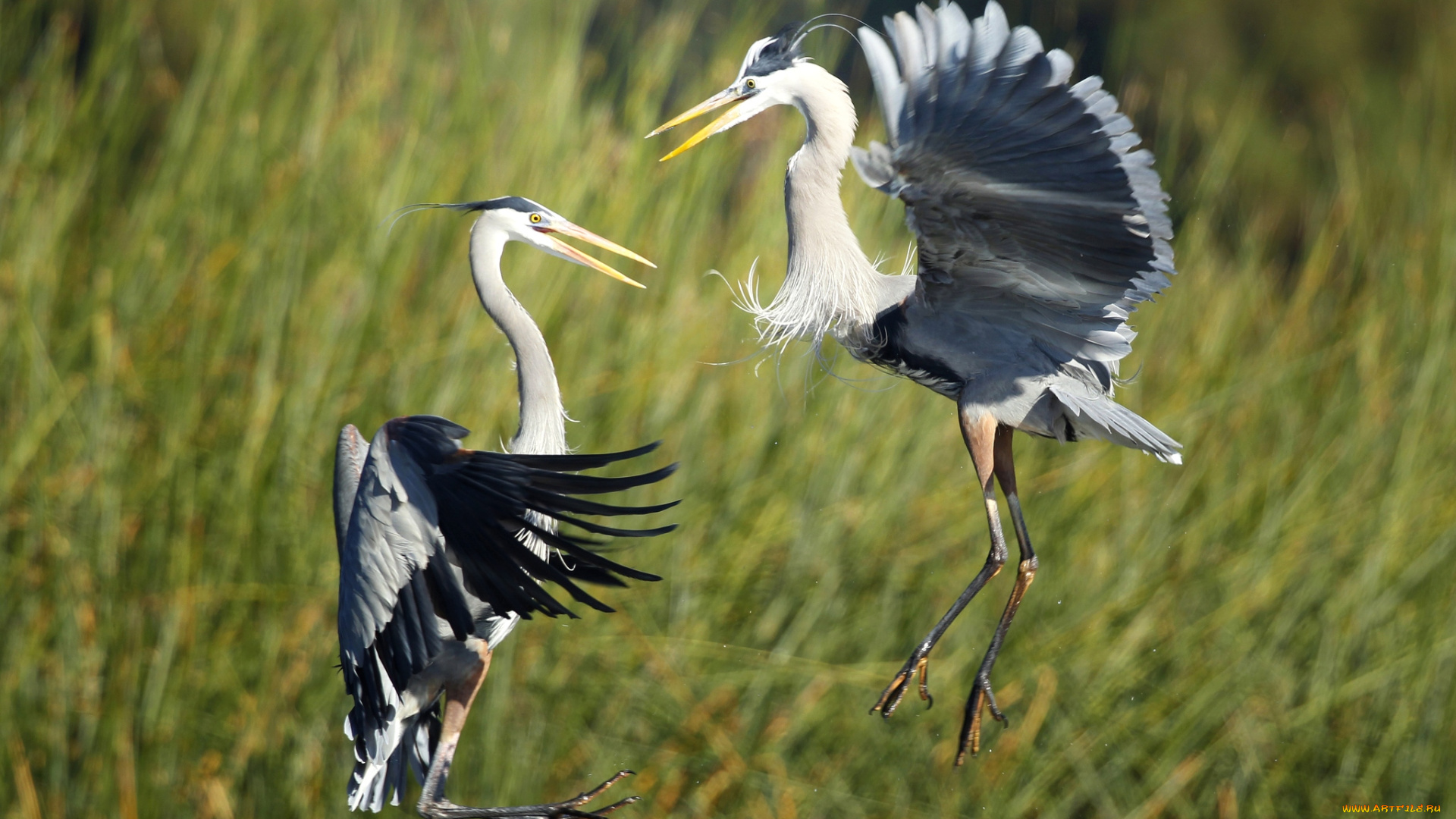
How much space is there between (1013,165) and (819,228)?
0.45 meters

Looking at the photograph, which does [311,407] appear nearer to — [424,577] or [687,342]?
[687,342]

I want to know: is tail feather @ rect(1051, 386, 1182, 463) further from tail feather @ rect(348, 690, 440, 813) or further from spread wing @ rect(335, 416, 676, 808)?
tail feather @ rect(348, 690, 440, 813)

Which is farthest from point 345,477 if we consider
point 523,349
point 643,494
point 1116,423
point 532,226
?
point 643,494

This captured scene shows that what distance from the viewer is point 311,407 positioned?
499 centimetres

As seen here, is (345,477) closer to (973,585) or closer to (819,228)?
(819,228)

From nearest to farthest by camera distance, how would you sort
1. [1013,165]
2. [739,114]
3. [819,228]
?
[1013,165] → [819,228] → [739,114]

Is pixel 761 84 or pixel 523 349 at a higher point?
pixel 761 84

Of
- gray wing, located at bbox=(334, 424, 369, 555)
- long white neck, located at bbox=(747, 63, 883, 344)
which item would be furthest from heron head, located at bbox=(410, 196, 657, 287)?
gray wing, located at bbox=(334, 424, 369, 555)

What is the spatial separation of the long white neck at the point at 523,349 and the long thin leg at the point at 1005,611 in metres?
0.99

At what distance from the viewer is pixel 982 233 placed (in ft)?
8.06

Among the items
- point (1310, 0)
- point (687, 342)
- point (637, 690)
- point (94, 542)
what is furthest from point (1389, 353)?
point (1310, 0)

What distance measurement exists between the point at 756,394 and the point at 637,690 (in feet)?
4.36

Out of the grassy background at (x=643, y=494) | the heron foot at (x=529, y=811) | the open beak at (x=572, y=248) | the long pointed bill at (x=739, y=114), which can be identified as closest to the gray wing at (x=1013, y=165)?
the long pointed bill at (x=739, y=114)

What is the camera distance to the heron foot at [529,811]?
308cm
